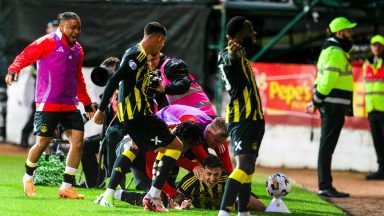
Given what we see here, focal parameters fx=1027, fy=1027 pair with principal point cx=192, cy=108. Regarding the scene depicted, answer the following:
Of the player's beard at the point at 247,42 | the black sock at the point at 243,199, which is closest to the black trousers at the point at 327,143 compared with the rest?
the black sock at the point at 243,199

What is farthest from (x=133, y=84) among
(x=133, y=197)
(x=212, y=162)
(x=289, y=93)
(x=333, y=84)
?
(x=289, y=93)

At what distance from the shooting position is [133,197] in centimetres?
1149

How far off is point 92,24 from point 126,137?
6769 mm

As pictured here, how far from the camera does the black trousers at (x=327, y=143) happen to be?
47.1 ft

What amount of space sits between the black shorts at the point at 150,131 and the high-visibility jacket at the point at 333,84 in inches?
154

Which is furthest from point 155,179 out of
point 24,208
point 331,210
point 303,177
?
point 303,177

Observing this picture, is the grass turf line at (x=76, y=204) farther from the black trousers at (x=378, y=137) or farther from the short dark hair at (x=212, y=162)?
the black trousers at (x=378, y=137)

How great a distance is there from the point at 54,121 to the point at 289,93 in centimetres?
770

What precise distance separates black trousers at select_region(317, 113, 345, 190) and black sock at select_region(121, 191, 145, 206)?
3.72 meters

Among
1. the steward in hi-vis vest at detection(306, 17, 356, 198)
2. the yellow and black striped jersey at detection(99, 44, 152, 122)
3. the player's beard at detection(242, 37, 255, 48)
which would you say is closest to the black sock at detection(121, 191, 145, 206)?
the yellow and black striped jersey at detection(99, 44, 152, 122)

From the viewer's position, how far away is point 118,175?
1107 centimetres

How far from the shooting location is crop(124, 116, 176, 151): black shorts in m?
10.9

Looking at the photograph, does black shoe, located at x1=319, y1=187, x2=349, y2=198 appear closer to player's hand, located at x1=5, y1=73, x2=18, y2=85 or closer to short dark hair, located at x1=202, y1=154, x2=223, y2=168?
short dark hair, located at x1=202, y1=154, x2=223, y2=168

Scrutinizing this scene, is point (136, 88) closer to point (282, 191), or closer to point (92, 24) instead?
point (282, 191)
